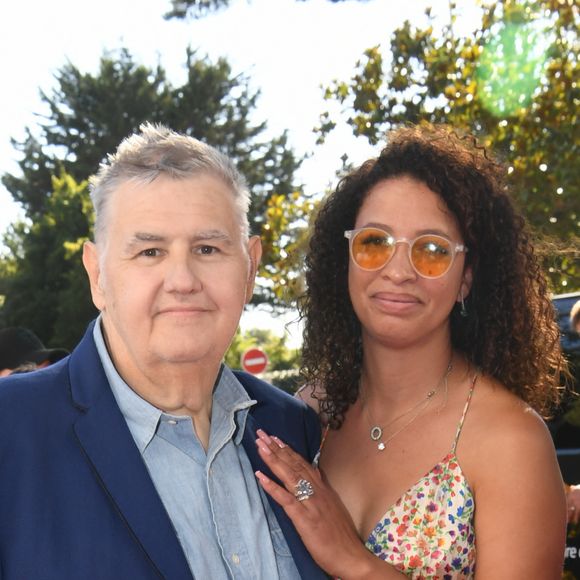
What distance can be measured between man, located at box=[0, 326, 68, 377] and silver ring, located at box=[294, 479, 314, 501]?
11.5 feet

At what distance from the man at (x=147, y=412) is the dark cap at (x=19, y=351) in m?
3.62

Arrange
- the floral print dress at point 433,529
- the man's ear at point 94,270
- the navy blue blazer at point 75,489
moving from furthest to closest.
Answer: the floral print dress at point 433,529 < the man's ear at point 94,270 < the navy blue blazer at point 75,489

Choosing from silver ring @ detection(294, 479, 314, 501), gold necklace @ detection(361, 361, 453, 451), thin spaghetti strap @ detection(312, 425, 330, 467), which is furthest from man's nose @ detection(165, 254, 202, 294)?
gold necklace @ detection(361, 361, 453, 451)

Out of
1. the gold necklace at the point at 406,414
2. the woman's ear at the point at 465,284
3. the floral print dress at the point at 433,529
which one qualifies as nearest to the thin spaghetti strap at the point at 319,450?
the gold necklace at the point at 406,414

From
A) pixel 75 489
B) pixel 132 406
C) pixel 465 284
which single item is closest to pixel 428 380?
pixel 465 284

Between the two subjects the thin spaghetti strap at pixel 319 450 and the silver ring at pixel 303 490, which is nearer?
the silver ring at pixel 303 490

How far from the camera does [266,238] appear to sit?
28.8ft

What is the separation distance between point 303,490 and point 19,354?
3.68 metres

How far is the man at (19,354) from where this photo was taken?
566 cm

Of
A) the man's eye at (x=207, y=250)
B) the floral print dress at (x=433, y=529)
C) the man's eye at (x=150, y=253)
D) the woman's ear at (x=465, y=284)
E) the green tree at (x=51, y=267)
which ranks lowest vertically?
the floral print dress at (x=433, y=529)

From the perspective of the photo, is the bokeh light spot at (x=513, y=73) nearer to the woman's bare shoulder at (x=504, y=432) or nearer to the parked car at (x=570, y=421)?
the parked car at (x=570, y=421)

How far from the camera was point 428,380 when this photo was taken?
119 inches

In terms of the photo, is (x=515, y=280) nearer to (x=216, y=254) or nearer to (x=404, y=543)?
(x=404, y=543)

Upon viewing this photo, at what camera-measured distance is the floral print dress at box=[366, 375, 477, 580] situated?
2.68 meters
